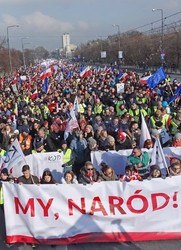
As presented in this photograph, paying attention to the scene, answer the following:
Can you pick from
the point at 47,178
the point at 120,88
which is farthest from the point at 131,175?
the point at 120,88

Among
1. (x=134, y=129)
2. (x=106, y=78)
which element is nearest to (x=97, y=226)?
(x=134, y=129)

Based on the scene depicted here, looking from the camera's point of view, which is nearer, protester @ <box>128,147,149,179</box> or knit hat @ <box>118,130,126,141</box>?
protester @ <box>128,147,149,179</box>

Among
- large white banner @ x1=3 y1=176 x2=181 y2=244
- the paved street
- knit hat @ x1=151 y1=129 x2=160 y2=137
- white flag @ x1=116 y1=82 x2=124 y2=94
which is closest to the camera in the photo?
the paved street

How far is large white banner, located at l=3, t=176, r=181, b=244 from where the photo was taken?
6875mm

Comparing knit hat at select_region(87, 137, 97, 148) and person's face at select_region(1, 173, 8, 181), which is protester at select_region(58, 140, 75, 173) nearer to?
knit hat at select_region(87, 137, 97, 148)

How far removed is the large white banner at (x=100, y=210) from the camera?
6875mm

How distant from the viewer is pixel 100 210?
693 centimetres

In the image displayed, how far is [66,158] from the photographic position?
31.1ft

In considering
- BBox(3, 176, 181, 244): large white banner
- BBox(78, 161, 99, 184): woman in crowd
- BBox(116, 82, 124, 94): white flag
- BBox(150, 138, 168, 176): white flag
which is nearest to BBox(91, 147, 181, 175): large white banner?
BBox(150, 138, 168, 176): white flag

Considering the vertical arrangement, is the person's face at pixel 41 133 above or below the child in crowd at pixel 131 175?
above

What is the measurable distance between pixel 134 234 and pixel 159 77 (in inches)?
474

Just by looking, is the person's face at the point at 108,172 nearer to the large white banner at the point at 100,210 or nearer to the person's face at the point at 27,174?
the large white banner at the point at 100,210

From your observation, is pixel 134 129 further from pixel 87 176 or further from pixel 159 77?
pixel 159 77

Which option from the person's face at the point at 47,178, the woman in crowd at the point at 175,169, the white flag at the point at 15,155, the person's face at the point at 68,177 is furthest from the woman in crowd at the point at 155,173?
the white flag at the point at 15,155
